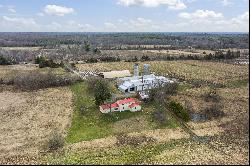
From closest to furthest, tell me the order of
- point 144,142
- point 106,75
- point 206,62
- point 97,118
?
point 144,142, point 97,118, point 106,75, point 206,62

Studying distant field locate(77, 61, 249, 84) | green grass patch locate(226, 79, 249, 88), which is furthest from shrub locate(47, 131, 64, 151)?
distant field locate(77, 61, 249, 84)

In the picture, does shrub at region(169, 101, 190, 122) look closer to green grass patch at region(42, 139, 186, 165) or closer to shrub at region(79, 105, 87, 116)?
green grass patch at region(42, 139, 186, 165)

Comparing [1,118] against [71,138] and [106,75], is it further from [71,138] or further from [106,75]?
[106,75]

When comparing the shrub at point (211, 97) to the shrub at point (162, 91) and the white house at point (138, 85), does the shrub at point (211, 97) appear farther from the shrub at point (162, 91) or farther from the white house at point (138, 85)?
the white house at point (138, 85)

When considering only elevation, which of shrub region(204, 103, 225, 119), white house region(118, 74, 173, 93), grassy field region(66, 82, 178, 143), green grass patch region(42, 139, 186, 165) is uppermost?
white house region(118, 74, 173, 93)

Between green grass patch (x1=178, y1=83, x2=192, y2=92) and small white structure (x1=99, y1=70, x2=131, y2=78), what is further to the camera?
small white structure (x1=99, y1=70, x2=131, y2=78)

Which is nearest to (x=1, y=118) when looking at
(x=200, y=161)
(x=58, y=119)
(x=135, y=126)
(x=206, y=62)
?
(x=58, y=119)

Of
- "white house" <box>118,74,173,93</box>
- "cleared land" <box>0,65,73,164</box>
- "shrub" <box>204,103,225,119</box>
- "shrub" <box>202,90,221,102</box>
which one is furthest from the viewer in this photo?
"white house" <box>118,74,173,93</box>

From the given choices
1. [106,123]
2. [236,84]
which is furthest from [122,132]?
[236,84]
